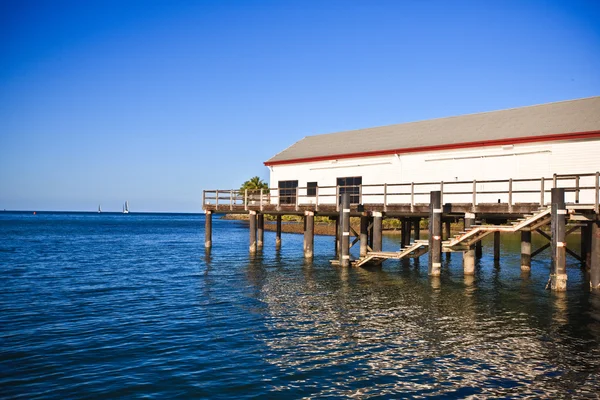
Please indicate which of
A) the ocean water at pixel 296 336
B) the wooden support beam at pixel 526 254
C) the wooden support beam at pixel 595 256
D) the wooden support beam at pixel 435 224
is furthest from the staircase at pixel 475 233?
the wooden support beam at pixel 526 254

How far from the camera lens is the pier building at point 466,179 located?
68.4ft

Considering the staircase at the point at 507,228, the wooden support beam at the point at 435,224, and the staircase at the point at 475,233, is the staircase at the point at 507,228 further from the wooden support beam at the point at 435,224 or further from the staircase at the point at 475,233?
the wooden support beam at the point at 435,224

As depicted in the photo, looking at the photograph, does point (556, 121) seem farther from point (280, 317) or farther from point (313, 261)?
point (280, 317)

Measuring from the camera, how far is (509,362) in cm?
1175

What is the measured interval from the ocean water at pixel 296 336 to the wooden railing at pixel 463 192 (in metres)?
3.67

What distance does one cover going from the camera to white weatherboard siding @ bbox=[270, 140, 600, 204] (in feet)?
76.5

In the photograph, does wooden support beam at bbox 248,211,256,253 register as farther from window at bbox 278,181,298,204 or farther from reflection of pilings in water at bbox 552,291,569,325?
reflection of pilings in water at bbox 552,291,569,325

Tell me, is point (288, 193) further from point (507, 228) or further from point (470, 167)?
point (507, 228)

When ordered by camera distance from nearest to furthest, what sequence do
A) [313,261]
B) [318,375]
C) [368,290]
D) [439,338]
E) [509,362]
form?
[318,375]
[509,362]
[439,338]
[368,290]
[313,261]

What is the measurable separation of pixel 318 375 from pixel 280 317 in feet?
17.1

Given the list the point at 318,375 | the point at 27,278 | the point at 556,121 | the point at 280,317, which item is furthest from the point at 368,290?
the point at 27,278

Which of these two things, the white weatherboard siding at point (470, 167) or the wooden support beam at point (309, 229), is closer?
the white weatherboard siding at point (470, 167)

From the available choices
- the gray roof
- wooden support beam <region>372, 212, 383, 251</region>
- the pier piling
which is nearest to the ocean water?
wooden support beam <region>372, 212, 383, 251</region>

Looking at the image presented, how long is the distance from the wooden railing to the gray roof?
222 cm
